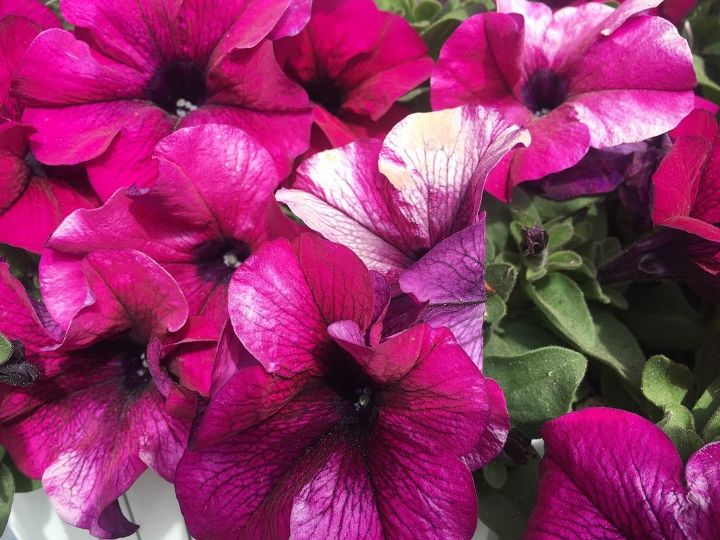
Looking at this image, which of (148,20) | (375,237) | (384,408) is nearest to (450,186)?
(375,237)

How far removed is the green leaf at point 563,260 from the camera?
0.71 metres

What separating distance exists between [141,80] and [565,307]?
478 millimetres

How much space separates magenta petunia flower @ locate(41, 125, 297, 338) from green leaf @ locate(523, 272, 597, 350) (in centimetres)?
26

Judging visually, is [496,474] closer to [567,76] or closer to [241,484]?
[241,484]

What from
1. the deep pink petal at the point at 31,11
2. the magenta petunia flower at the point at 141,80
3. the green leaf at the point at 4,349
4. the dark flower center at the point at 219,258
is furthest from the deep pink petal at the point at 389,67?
the green leaf at the point at 4,349

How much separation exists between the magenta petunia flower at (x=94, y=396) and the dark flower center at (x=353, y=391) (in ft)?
0.40

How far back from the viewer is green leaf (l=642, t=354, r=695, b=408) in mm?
642

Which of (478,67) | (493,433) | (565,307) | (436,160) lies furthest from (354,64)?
(493,433)

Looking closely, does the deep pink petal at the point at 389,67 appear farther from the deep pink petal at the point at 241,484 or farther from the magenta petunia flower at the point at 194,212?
the deep pink petal at the point at 241,484

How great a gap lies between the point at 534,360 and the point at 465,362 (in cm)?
18

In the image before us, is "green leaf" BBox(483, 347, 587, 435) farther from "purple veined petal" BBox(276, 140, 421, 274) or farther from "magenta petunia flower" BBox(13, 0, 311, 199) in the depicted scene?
"magenta petunia flower" BBox(13, 0, 311, 199)

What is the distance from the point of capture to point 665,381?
2.15 ft

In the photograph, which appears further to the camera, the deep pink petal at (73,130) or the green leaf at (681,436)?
the deep pink petal at (73,130)

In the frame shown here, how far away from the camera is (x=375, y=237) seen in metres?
0.63
